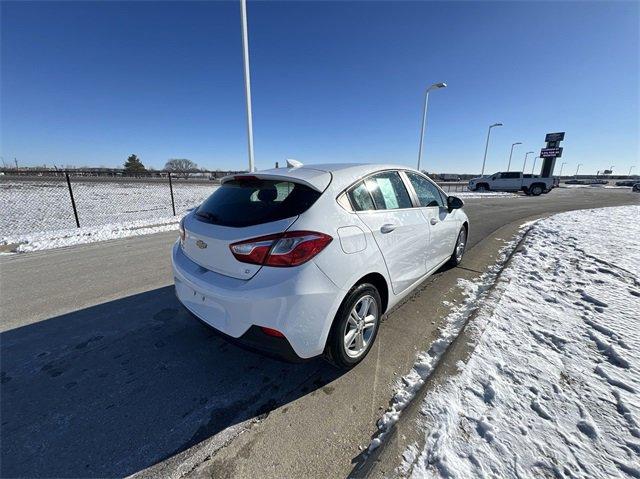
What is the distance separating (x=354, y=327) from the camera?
2371mm

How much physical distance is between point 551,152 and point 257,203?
4880cm

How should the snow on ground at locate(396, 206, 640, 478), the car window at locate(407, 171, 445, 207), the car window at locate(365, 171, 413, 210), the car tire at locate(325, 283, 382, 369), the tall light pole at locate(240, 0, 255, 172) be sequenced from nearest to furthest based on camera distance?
the snow on ground at locate(396, 206, 640, 478)
the car tire at locate(325, 283, 382, 369)
the car window at locate(365, 171, 413, 210)
the car window at locate(407, 171, 445, 207)
the tall light pole at locate(240, 0, 255, 172)

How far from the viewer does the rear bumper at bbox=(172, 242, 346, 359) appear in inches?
73.7

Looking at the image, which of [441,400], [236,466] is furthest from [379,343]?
[236,466]

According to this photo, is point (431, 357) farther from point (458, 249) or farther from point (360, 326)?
point (458, 249)

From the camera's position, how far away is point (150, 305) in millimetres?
3367

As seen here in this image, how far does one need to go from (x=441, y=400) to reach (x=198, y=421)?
1.72m

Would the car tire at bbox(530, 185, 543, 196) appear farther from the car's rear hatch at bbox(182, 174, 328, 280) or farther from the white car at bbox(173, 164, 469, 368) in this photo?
the car's rear hatch at bbox(182, 174, 328, 280)

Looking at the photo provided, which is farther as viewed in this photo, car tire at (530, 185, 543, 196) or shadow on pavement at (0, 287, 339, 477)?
car tire at (530, 185, 543, 196)

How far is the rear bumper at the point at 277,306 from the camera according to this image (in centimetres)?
187

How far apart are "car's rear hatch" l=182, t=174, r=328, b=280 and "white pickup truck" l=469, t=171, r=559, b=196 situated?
102ft

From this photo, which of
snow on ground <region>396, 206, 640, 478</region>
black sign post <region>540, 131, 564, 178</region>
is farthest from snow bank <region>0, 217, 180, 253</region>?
black sign post <region>540, 131, 564, 178</region>

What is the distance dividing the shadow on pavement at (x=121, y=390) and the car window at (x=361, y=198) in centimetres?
145

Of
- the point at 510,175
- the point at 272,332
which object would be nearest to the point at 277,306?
the point at 272,332
